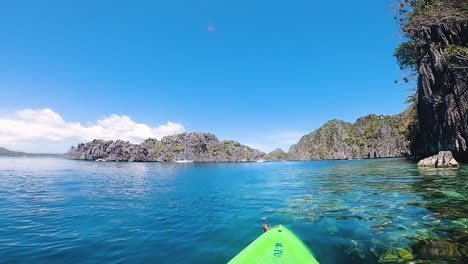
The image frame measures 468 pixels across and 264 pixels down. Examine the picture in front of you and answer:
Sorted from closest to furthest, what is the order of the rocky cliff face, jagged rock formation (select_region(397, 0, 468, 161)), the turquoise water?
1. the turquoise water
2. jagged rock formation (select_region(397, 0, 468, 161))
3. the rocky cliff face

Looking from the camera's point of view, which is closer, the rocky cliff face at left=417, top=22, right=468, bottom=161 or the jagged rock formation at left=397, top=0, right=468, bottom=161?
the jagged rock formation at left=397, top=0, right=468, bottom=161

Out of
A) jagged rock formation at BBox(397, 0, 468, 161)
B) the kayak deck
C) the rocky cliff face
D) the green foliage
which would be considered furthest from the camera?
the green foliage

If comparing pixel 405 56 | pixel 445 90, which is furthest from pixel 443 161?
pixel 405 56

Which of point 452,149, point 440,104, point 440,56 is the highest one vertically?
point 440,56

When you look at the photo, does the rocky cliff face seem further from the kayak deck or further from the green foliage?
the kayak deck

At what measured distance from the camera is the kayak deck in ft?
24.3

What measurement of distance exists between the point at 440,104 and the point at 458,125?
7.82 meters

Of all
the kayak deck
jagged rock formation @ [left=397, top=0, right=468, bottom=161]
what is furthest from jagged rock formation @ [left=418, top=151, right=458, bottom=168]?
the kayak deck

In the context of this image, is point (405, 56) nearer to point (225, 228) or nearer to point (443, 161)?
point (443, 161)

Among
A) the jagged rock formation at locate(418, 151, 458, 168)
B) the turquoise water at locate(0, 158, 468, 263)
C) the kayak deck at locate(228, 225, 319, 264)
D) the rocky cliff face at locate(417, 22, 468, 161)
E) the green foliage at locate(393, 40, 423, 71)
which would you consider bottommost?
the turquoise water at locate(0, 158, 468, 263)

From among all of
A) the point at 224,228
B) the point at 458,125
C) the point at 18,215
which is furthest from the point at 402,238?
the point at 458,125

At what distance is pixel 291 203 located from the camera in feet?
65.3

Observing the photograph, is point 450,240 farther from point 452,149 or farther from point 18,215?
point 452,149

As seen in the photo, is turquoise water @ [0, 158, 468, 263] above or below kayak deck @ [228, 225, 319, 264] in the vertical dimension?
below
